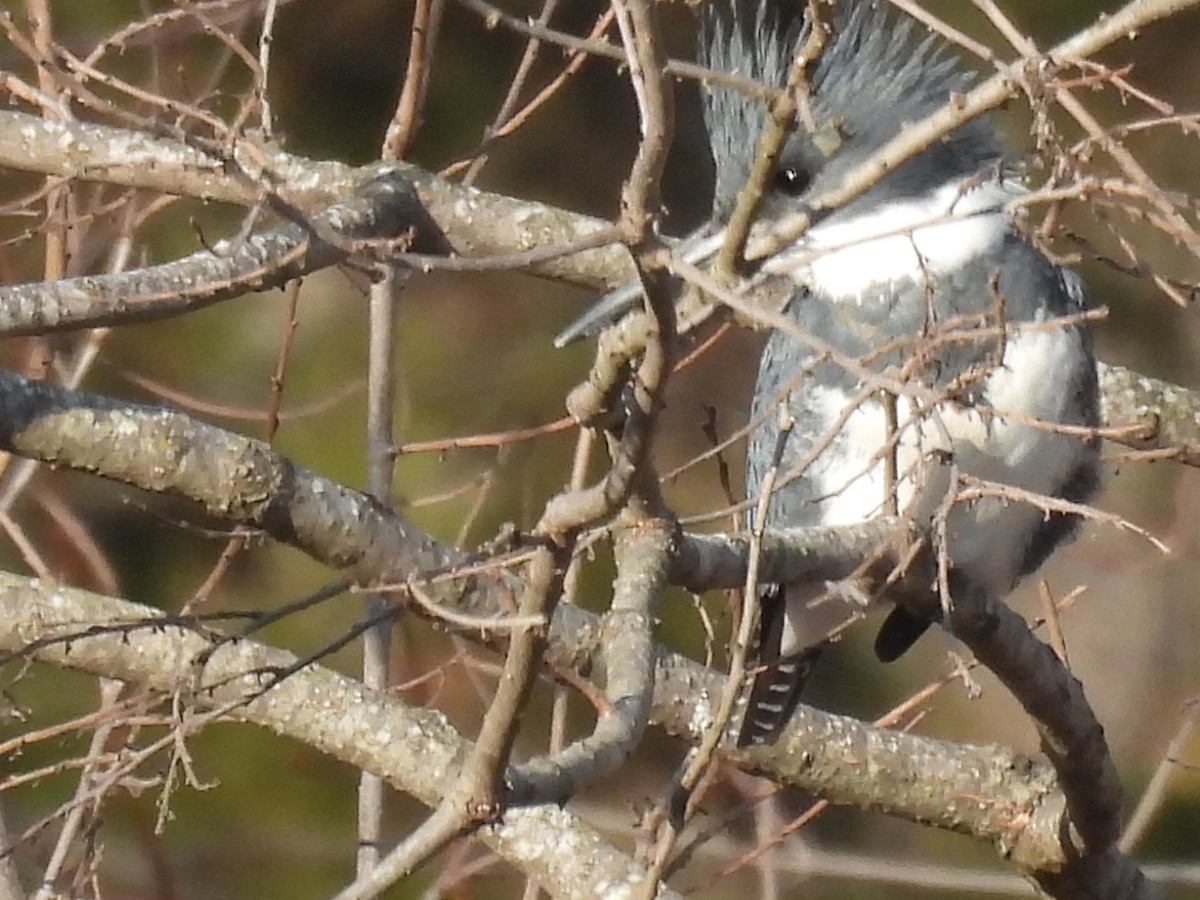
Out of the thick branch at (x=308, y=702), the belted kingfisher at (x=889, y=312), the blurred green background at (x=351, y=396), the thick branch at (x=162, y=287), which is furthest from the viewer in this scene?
the blurred green background at (x=351, y=396)

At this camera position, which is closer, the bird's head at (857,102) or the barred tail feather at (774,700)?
the barred tail feather at (774,700)

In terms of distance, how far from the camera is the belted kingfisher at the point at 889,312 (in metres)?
1.82

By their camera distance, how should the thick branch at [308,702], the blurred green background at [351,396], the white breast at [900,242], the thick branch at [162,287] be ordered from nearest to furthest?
the thick branch at [162,287], the thick branch at [308,702], the white breast at [900,242], the blurred green background at [351,396]

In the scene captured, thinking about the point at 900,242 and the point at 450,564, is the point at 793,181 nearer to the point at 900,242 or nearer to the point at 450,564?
the point at 900,242

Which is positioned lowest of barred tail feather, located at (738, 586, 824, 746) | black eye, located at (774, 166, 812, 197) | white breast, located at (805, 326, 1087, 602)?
barred tail feather, located at (738, 586, 824, 746)

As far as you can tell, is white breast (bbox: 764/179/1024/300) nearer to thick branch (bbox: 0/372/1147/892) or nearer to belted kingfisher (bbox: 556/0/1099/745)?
belted kingfisher (bbox: 556/0/1099/745)

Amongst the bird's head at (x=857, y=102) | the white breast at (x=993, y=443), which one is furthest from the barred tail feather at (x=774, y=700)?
the bird's head at (x=857, y=102)

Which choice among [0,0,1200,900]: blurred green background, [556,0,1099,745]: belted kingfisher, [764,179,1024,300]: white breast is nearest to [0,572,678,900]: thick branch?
[556,0,1099,745]: belted kingfisher

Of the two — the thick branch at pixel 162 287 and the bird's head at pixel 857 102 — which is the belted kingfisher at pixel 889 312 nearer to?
the bird's head at pixel 857 102

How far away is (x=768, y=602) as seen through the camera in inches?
64.4

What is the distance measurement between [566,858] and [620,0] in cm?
91

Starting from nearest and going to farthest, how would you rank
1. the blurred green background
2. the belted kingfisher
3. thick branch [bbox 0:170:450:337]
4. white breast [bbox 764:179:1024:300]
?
thick branch [bbox 0:170:450:337] → the belted kingfisher → white breast [bbox 764:179:1024:300] → the blurred green background

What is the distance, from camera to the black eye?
1943 millimetres

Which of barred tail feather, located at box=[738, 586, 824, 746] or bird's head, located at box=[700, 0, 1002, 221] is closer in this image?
barred tail feather, located at box=[738, 586, 824, 746]
